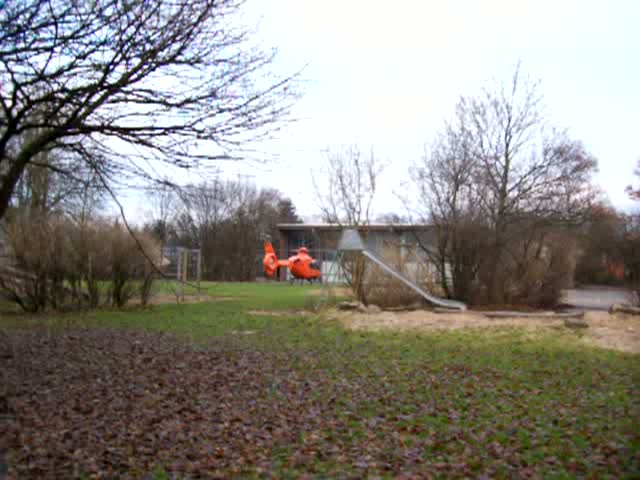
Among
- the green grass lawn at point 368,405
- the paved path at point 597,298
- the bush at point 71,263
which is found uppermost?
the bush at point 71,263

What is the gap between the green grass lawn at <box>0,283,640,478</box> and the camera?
454cm

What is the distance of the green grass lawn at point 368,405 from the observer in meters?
4.54

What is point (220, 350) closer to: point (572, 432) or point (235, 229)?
point (572, 432)

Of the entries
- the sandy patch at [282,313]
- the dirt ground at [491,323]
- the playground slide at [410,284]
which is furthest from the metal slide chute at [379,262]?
the sandy patch at [282,313]

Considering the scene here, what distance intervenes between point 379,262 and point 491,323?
4.31 m

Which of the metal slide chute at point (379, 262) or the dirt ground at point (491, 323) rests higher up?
the metal slide chute at point (379, 262)

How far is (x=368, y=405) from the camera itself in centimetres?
623

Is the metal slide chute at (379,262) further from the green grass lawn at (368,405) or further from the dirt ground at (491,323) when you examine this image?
the green grass lawn at (368,405)

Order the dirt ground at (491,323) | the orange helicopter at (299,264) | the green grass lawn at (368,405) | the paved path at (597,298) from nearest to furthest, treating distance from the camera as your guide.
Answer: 1. the green grass lawn at (368,405)
2. the dirt ground at (491,323)
3. the paved path at (597,298)
4. the orange helicopter at (299,264)

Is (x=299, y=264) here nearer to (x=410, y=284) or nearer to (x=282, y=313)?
(x=410, y=284)

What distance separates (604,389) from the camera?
698 cm

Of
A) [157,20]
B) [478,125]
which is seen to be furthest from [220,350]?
[478,125]

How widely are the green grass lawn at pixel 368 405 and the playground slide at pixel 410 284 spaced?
533cm

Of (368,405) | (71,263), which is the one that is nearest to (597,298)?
(71,263)
